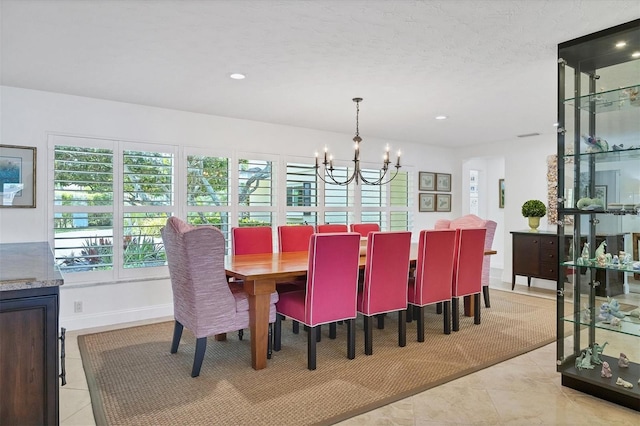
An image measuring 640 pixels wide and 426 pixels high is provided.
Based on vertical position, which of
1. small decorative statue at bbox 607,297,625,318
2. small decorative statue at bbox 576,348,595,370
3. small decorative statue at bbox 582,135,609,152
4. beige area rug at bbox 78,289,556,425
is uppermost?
small decorative statue at bbox 582,135,609,152

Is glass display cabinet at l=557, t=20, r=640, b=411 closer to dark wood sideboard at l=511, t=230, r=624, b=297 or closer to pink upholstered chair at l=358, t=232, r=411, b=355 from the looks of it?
pink upholstered chair at l=358, t=232, r=411, b=355

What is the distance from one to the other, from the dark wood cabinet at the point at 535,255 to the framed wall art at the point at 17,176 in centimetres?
613

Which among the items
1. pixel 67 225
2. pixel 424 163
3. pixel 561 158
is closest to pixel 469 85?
pixel 561 158

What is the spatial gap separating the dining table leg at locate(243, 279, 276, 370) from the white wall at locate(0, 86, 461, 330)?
201 centimetres

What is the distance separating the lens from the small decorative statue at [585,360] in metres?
2.66

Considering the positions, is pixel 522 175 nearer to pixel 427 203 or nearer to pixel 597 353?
pixel 427 203

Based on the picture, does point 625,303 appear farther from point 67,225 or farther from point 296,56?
point 67,225

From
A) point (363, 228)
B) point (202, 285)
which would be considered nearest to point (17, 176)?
point (202, 285)

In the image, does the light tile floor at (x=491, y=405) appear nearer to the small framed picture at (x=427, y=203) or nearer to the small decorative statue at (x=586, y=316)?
the small decorative statue at (x=586, y=316)

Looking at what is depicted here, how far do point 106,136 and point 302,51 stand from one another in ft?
8.29

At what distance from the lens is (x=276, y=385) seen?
106 inches

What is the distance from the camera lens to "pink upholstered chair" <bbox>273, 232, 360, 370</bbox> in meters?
2.94

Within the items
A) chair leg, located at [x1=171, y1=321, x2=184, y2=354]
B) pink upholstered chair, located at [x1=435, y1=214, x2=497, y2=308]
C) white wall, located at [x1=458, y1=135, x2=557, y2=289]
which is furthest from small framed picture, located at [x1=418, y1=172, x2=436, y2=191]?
chair leg, located at [x1=171, y1=321, x2=184, y2=354]

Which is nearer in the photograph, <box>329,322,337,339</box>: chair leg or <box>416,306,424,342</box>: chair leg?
<box>416,306,424,342</box>: chair leg
